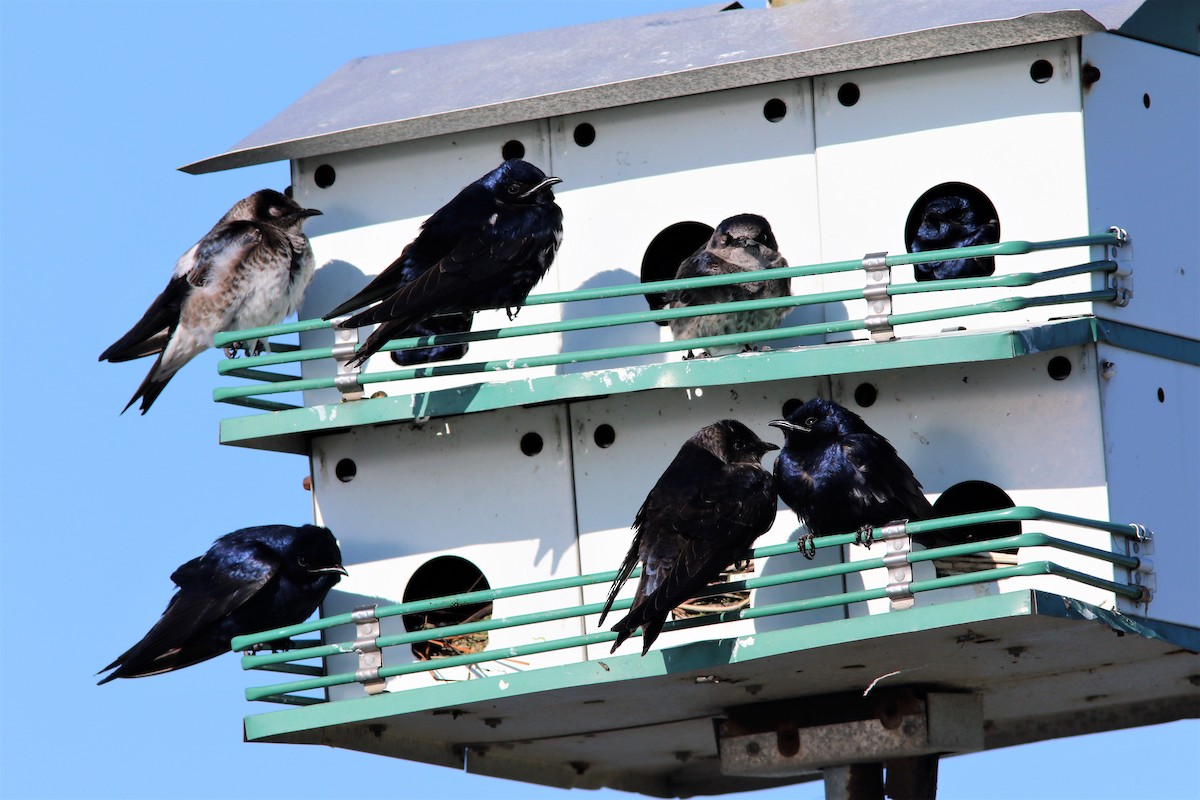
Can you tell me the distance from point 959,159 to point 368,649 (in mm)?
3237

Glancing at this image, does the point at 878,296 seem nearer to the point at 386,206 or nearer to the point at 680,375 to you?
the point at 680,375

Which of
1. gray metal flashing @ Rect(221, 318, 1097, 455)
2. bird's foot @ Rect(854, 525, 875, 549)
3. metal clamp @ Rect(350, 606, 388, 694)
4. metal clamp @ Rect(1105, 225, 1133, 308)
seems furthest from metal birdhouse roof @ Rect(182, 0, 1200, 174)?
metal clamp @ Rect(350, 606, 388, 694)

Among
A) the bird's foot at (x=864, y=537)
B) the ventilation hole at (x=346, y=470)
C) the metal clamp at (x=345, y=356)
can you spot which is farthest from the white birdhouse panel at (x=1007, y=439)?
the ventilation hole at (x=346, y=470)

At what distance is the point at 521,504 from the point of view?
43.1 feet

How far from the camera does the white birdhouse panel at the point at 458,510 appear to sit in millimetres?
13062

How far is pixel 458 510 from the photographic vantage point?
13242 mm

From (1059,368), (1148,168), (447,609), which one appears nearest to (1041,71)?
(1148,168)

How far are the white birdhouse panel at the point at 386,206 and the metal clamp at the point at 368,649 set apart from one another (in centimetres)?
134

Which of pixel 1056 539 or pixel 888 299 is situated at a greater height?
pixel 888 299

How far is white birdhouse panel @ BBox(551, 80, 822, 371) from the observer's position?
1301cm

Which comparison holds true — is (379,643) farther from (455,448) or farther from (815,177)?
(815,177)

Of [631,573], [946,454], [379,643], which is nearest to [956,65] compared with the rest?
[946,454]

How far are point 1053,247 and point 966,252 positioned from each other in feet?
1.27

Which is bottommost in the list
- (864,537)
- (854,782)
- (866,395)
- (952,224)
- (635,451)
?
(854,782)
